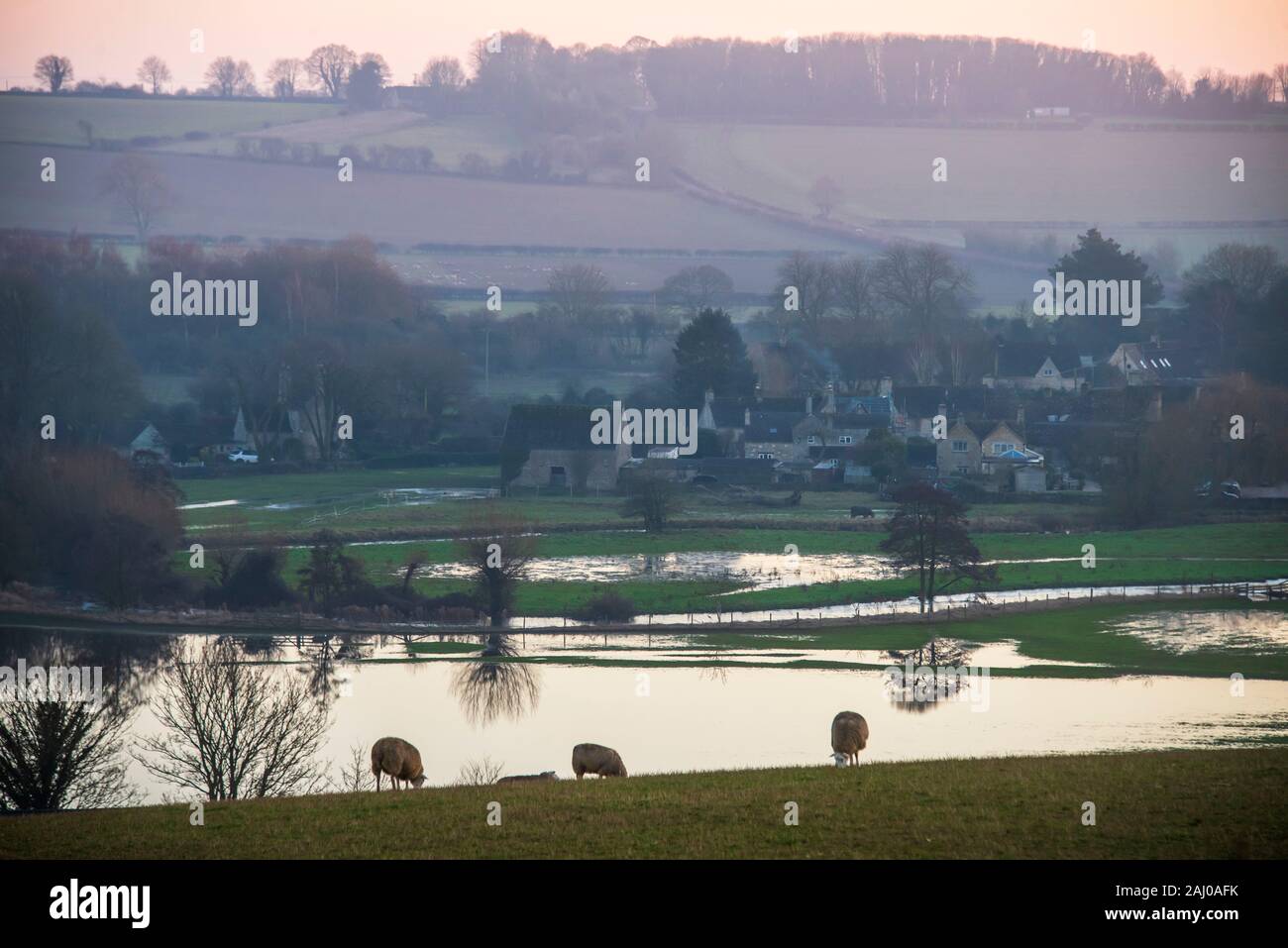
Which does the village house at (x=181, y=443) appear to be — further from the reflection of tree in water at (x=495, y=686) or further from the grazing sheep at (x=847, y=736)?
the grazing sheep at (x=847, y=736)

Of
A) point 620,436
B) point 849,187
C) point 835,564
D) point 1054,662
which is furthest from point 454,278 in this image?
point 1054,662

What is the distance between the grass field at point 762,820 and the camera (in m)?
15.5

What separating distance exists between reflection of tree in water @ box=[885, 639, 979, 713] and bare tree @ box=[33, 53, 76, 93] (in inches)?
6734

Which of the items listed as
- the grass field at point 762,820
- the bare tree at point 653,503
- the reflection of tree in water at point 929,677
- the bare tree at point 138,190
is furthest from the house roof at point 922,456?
the bare tree at point 138,190

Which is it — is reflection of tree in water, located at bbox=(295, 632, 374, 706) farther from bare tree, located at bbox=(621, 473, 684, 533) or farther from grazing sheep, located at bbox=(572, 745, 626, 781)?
bare tree, located at bbox=(621, 473, 684, 533)

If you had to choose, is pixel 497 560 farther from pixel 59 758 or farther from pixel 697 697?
pixel 59 758

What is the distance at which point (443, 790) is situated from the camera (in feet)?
64.3

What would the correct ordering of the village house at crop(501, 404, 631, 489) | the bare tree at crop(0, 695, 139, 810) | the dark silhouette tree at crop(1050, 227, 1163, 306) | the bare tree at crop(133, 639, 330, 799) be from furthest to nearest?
1. the dark silhouette tree at crop(1050, 227, 1163, 306)
2. the village house at crop(501, 404, 631, 489)
3. the bare tree at crop(133, 639, 330, 799)
4. the bare tree at crop(0, 695, 139, 810)

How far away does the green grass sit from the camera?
167 metres

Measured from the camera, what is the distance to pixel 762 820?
16.7 m

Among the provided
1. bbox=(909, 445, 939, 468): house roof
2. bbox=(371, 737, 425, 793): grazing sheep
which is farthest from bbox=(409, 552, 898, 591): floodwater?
bbox=(371, 737, 425, 793): grazing sheep

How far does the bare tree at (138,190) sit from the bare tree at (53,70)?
39.7 meters
